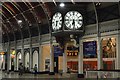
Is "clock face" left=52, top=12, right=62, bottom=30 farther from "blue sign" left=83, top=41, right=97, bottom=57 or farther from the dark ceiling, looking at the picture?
"blue sign" left=83, top=41, right=97, bottom=57

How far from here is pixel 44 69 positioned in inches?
1810

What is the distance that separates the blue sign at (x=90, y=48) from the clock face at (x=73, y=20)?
2.53m

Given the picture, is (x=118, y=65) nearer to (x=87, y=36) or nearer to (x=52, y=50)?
(x=87, y=36)

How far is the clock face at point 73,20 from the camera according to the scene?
33.8m

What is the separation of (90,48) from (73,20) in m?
4.03

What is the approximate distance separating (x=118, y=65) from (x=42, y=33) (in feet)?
58.4

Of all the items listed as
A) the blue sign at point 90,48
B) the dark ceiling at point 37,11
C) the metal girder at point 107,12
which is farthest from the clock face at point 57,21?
Result: the metal girder at point 107,12

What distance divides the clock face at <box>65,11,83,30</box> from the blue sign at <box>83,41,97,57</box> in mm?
2528

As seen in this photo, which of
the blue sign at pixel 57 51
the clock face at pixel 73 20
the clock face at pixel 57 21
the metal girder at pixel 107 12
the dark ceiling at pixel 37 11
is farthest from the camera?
the blue sign at pixel 57 51

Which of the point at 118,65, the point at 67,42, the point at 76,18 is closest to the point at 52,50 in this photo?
the point at 67,42

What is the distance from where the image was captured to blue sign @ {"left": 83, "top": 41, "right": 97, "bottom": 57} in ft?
113

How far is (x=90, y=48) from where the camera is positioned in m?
35.3

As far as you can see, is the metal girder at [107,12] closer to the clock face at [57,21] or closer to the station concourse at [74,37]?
the station concourse at [74,37]

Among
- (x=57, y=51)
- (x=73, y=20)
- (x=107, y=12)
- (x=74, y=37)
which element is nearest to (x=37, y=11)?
(x=57, y=51)
